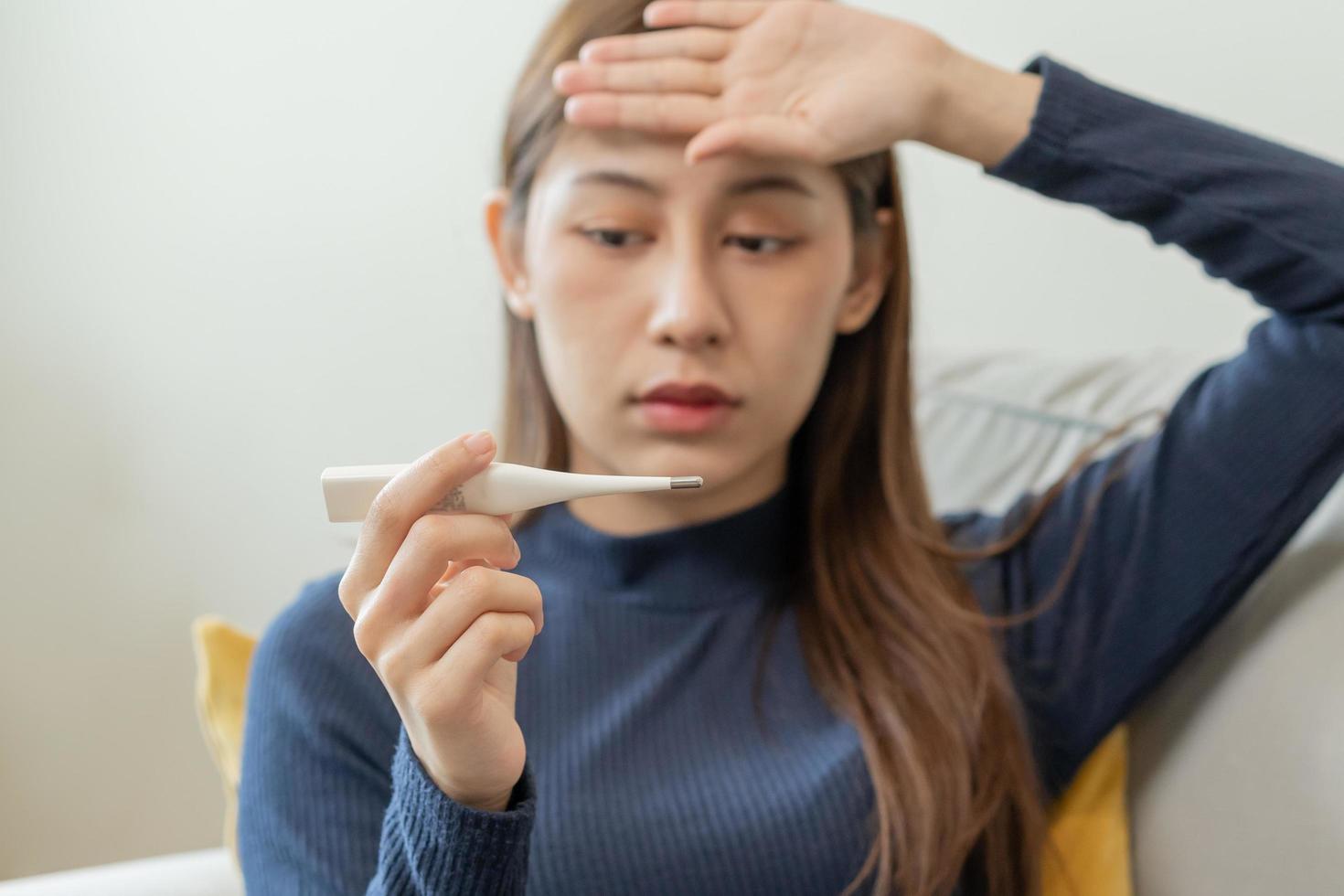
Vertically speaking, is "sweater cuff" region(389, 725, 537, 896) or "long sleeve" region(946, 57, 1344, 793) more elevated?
"long sleeve" region(946, 57, 1344, 793)

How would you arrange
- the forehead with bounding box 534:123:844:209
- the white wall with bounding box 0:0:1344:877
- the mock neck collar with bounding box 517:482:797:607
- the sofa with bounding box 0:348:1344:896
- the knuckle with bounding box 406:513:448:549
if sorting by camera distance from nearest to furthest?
1. the knuckle with bounding box 406:513:448:549
2. the sofa with bounding box 0:348:1344:896
3. the forehead with bounding box 534:123:844:209
4. the mock neck collar with bounding box 517:482:797:607
5. the white wall with bounding box 0:0:1344:877

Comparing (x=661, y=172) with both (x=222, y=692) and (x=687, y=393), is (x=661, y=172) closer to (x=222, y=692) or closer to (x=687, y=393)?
(x=687, y=393)

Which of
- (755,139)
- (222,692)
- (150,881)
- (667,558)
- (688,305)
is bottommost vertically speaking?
(150,881)

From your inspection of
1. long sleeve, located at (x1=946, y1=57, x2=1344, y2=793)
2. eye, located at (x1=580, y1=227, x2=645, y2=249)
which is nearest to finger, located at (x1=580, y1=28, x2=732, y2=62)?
eye, located at (x1=580, y1=227, x2=645, y2=249)

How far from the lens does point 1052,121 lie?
83cm

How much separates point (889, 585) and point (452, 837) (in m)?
0.47

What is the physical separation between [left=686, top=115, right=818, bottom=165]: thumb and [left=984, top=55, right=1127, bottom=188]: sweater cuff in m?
0.15

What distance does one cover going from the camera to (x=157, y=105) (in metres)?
1.33

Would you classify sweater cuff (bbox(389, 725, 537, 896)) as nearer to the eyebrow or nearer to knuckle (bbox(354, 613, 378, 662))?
knuckle (bbox(354, 613, 378, 662))

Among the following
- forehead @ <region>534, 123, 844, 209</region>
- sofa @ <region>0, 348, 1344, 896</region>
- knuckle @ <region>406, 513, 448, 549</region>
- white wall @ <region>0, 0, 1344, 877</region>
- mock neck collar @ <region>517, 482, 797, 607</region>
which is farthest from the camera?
white wall @ <region>0, 0, 1344, 877</region>

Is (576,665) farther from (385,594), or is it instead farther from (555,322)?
(385,594)

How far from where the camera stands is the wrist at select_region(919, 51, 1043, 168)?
0.84 meters

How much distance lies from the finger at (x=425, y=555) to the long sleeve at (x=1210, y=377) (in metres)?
0.52

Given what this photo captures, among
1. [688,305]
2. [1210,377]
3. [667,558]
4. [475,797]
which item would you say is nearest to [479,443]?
[475,797]
